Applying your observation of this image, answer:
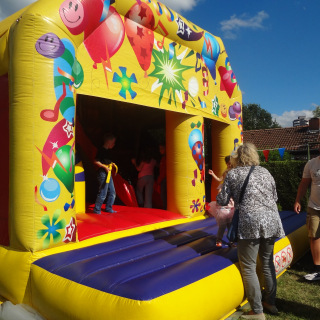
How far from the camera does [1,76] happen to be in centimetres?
307

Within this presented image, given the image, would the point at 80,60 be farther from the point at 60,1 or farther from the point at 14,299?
the point at 14,299

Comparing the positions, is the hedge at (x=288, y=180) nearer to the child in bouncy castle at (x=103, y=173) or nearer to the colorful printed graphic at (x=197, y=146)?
the colorful printed graphic at (x=197, y=146)

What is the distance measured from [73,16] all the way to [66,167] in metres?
1.48

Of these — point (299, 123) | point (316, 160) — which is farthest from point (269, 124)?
point (316, 160)

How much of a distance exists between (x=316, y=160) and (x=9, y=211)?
316 cm

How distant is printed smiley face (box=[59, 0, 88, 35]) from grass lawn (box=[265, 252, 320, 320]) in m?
3.19

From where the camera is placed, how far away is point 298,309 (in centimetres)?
274

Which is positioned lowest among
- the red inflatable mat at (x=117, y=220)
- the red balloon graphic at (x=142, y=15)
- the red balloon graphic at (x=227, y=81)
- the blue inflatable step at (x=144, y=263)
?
the blue inflatable step at (x=144, y=263)

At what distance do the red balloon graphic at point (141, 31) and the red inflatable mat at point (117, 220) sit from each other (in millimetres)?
1875

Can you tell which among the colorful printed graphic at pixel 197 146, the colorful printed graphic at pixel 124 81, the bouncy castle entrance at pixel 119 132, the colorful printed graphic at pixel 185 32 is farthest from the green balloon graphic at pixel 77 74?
the bouncy castle entrance at pixel 119 132

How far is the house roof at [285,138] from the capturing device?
23.8 m

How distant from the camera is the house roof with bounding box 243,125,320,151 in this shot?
23.8m

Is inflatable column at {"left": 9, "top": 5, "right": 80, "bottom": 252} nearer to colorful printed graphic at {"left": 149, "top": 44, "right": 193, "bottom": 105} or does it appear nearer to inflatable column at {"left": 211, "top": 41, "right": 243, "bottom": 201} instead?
colorful printed graphic at {"left": 149, "top": 44, "right": 193, "bottom": 105}

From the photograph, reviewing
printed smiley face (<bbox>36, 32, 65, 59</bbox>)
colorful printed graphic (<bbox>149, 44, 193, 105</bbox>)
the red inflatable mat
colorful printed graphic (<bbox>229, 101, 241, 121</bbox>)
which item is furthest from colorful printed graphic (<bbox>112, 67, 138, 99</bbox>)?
colorful printed graphic (<bbox>229, 101, 241, 121</bbox>)
